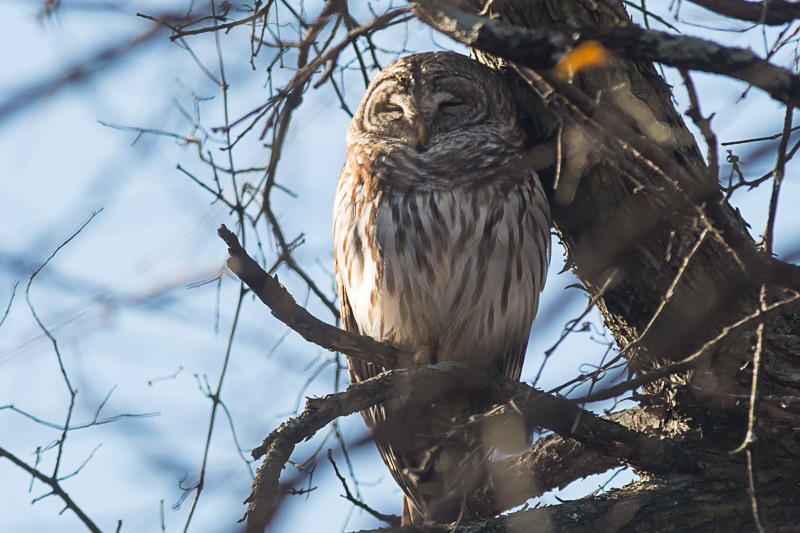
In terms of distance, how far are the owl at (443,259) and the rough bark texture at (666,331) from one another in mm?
316

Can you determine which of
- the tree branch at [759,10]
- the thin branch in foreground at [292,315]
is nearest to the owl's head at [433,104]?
the thin branch in foreground at [292,315]

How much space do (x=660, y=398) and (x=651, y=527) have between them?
18.9 inches

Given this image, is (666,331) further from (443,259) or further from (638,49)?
(638,49)

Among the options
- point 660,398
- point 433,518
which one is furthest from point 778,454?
point 433,518

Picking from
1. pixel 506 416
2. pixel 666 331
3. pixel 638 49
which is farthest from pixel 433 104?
pixel 638 49

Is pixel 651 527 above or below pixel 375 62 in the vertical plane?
below

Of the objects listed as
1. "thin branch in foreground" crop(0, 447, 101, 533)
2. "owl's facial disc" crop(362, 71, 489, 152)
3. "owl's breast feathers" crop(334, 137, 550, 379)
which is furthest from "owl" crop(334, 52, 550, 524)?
"thin branch in foreground" crop(0, 447, 101, 533)

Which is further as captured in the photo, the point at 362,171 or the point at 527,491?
the point at 362,171

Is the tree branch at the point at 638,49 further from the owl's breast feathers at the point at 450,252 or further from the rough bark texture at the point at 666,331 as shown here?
the owl's breast feathers at the point at 450,252

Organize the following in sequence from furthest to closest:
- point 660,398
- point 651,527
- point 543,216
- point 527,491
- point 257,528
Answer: point 543,216
point 527,491
point 660,398
point 651,527
point 257,528

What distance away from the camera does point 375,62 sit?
3811 millimetres

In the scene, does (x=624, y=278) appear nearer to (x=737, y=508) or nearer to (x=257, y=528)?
(x=737, y=508)

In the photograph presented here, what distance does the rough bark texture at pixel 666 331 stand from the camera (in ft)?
8.50

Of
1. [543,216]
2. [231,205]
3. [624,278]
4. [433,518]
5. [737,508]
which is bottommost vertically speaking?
Result: [737,508]
